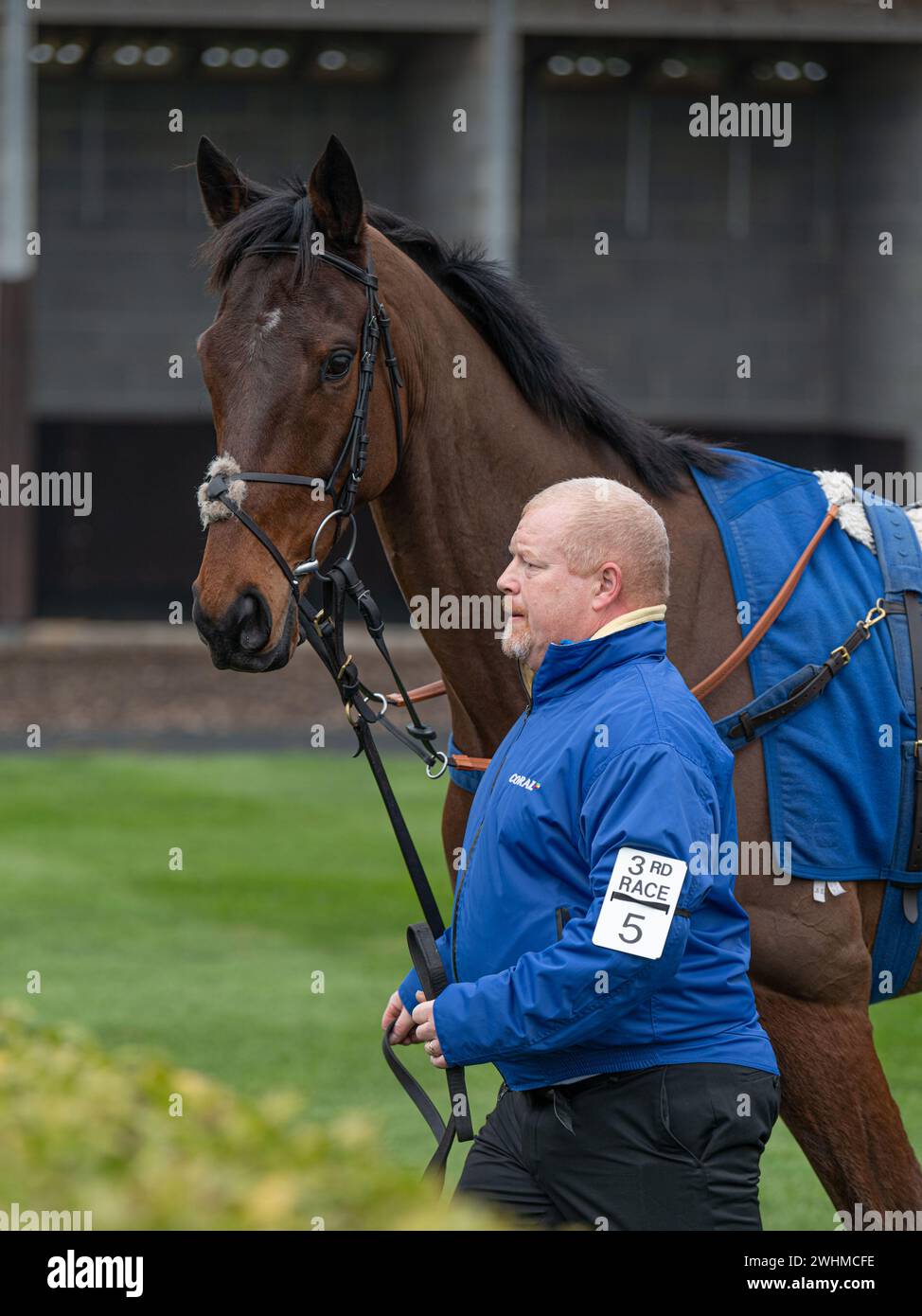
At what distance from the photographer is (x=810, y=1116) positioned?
3182 millimetres

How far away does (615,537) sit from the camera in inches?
102

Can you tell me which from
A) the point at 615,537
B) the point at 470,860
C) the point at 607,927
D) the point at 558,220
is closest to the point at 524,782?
the point at 470,860

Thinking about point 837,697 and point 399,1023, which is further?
point 837,697

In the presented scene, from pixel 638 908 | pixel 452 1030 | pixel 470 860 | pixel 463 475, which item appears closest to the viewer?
pixel 638 908

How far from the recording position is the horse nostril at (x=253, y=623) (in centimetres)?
294

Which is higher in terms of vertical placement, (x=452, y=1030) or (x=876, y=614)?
(x=876, y=614)

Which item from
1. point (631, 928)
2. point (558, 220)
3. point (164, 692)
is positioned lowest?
point (164, 692)

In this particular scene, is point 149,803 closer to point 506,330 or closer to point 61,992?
point 61,992

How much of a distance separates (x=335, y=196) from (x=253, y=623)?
33.7 inches

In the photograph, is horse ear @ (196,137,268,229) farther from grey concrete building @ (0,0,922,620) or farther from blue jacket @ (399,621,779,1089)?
grey concrete building @ (0,0,922,620)

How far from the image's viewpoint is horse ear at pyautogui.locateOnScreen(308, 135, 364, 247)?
10.3ft

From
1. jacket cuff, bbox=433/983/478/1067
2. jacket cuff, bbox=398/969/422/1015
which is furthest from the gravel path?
jacket cuff, bbox=433/983/478/1067

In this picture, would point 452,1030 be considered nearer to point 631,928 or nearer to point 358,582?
point 631,928

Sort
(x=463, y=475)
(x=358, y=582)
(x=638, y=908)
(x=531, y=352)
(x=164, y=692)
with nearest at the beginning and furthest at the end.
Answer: (x=638, y=908) → (x=358, y=582) → (x=463, y=475) → (x=531, y=352) → (x=164, y=692)
